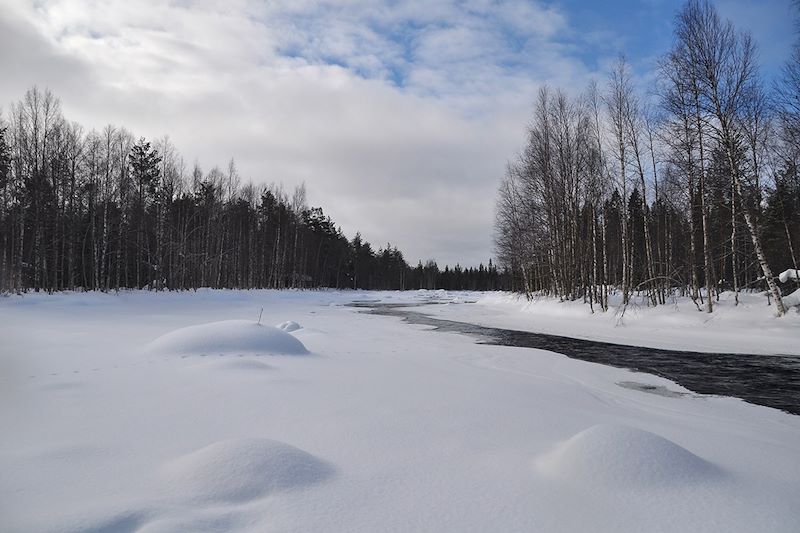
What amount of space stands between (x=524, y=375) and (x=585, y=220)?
20.8 m

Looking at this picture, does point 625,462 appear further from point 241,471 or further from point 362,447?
point 241,471

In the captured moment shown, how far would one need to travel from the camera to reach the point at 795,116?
13953 mm

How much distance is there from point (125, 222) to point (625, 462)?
37127 millimetres

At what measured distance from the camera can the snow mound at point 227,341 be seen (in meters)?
8.45

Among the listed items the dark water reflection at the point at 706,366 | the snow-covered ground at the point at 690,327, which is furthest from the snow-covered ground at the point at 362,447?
the snow-covered ground at the point at 690,327

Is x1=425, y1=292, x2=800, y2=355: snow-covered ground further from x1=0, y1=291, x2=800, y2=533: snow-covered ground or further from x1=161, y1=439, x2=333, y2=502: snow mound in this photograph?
x1=161, y1=439, x2=333, y2=502: snow mound

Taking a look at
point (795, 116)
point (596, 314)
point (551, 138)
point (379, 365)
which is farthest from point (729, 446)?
point (551, 138)

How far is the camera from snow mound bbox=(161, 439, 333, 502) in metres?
2.90

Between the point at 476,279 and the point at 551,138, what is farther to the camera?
the point at 476,279

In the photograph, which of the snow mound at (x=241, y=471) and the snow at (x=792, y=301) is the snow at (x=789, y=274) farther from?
the snow mound at (x=241, y=471)

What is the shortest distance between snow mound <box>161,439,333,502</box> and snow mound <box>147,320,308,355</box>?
5.41 metres

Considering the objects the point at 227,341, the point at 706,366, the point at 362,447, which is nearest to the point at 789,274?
the point at 706,366

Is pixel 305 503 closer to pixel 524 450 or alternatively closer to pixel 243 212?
pixel 524 450

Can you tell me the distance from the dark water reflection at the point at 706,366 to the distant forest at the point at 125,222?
2781cm
